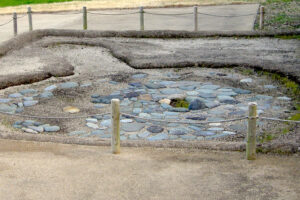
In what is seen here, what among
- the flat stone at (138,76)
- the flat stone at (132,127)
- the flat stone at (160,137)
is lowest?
the flat stone at (160,137)

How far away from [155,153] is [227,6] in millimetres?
15629

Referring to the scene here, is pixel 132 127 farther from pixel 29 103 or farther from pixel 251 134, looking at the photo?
pixel 251 134

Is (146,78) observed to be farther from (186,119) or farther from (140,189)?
(140,189)

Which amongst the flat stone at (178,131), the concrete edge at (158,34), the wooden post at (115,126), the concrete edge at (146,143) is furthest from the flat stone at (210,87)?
the concrete edge at (158,34)

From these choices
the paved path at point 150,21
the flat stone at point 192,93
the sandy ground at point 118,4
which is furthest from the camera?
the sandy ground at point 118,4

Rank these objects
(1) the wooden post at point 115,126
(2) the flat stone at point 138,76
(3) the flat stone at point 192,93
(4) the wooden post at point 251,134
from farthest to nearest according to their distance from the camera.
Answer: (2) the flat stone at point 138,76, (3) the flat stone at point 192,93, (1) the wooden post at point 115,126, (4) the wooden post at point 251,134

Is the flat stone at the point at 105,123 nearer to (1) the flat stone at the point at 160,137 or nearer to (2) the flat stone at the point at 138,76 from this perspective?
(1) the flat stone at the point at 160,137

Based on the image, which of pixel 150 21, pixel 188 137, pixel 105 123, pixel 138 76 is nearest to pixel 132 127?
pixel 105 123

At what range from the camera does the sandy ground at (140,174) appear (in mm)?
5473

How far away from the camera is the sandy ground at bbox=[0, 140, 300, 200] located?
547 centimetres

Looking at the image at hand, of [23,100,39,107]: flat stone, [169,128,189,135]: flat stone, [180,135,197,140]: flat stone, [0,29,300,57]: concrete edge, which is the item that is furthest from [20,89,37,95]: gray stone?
[0,29,300,57]: concrete edge

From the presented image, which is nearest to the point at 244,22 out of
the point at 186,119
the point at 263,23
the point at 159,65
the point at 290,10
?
the point at 263,23

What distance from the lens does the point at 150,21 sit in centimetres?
1816

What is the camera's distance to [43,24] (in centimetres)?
1786
